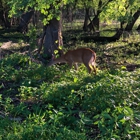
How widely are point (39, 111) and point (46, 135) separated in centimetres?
118

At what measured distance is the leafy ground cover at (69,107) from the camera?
517cm

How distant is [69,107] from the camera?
624cm

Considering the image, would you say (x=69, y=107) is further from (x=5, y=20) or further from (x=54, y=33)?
(x=5, y=20)

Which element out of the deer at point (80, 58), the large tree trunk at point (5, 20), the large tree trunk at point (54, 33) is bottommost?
the large tree trunk at point (5, 20)

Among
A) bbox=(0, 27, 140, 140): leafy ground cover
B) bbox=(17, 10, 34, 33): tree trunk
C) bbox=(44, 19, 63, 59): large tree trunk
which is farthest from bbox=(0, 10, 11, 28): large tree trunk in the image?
bbox=(0, 27, 140, 140): leafy ground cover

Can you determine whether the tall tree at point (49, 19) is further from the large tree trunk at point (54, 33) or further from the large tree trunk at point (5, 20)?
the large tree trunk at point (5, 20)

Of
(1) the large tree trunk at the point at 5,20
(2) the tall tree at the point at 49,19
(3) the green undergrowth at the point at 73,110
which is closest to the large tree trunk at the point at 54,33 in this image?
(2) the tall tree at the point at 49,19

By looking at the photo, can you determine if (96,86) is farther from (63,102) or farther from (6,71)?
(6,71)

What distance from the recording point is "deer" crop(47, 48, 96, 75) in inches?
396

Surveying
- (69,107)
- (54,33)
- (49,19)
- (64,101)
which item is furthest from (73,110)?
(54,33)

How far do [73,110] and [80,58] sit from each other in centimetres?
409

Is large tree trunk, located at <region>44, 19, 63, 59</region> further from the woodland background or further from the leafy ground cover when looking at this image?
the leafy ground cover

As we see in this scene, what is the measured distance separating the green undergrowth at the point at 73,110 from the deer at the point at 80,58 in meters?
1.57

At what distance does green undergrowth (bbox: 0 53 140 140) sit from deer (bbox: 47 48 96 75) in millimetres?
1568
